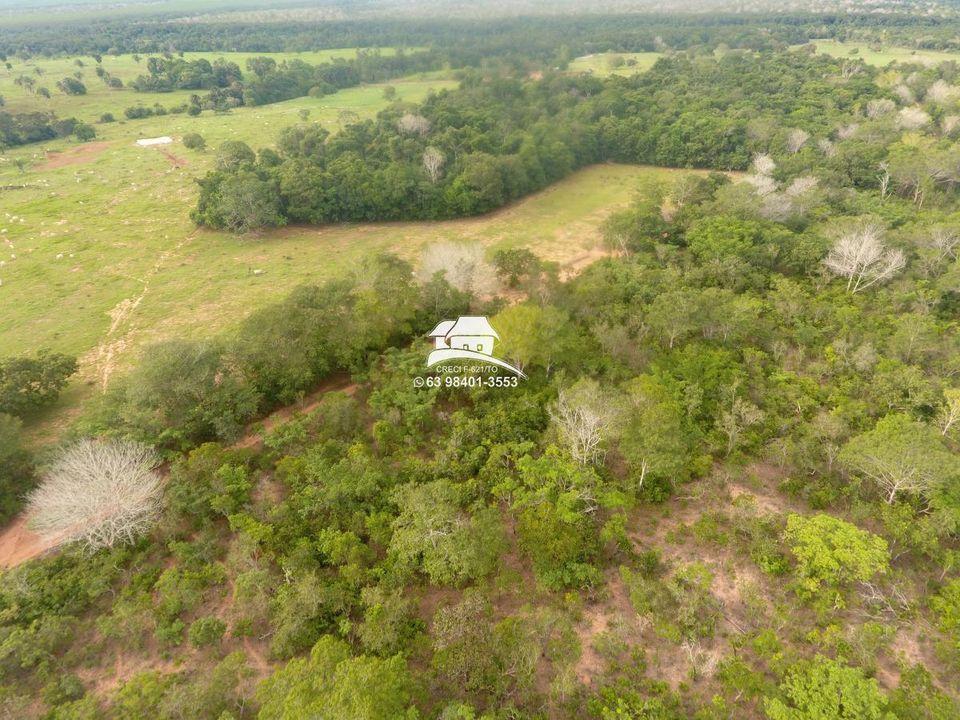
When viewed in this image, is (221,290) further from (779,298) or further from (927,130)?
(927,130)

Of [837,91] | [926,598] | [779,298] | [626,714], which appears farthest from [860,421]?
[837,91]

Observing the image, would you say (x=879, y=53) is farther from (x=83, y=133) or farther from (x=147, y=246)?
(x=83, y=133)

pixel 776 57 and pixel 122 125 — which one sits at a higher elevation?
pixel 776 57

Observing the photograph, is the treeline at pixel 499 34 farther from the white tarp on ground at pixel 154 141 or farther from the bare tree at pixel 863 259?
the bare tree at pixel 863 259

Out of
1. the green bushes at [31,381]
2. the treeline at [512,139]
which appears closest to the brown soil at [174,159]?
the treeline at [512,139]

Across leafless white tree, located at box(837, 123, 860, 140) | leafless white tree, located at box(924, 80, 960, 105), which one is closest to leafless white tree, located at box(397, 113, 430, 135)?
leafless white tree, located at box(837, 123, 860, 140)

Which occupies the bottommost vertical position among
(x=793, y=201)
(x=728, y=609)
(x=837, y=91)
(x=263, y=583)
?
(x=728, y=609)
